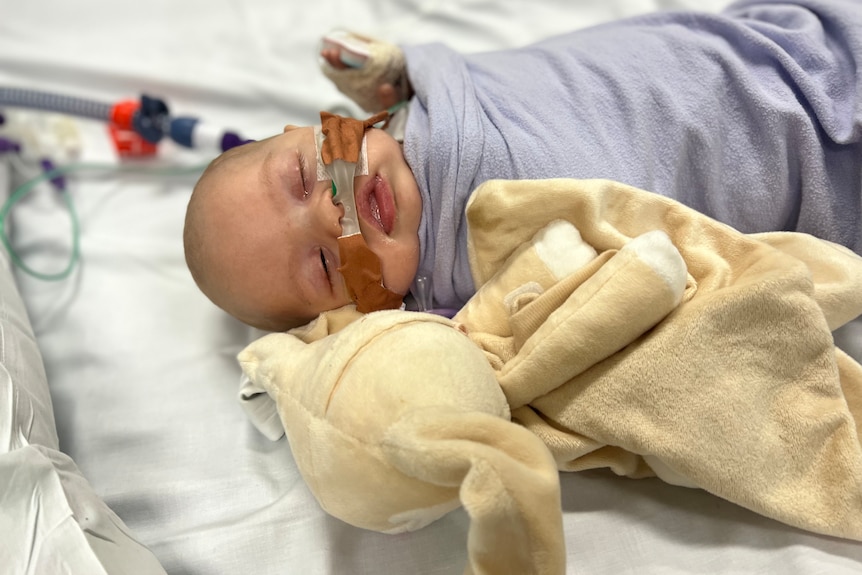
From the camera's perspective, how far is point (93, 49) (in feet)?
4.37

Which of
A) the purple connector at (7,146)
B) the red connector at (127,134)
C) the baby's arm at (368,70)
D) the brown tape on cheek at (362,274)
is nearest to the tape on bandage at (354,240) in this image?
the brown tape on cheek at (362,274)

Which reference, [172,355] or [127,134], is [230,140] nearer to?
[127,134]

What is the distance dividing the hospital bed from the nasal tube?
40 mm

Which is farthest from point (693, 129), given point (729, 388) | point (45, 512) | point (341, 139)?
point (45, 512)

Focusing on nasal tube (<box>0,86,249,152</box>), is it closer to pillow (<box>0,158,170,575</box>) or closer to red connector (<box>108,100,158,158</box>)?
red connector (<box>108,100,158,158</box>)

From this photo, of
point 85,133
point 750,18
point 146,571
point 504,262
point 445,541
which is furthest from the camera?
point 85,133

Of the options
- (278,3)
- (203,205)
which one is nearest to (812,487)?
(203,205)

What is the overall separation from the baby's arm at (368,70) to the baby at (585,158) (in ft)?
0.65

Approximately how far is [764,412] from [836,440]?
3.3 inches

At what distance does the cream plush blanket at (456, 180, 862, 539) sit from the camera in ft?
2.39

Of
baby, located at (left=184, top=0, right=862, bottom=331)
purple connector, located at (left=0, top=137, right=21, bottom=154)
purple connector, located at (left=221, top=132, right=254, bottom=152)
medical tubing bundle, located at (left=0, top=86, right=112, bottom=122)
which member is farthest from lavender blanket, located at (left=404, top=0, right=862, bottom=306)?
purple connector, located at (left=0, top=137, right=21, bottom=154)

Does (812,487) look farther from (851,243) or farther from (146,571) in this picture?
(146,571)

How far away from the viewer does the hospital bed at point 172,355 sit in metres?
0.76

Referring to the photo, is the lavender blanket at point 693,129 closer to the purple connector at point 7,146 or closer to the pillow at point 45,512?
the pillow at point 45,512
